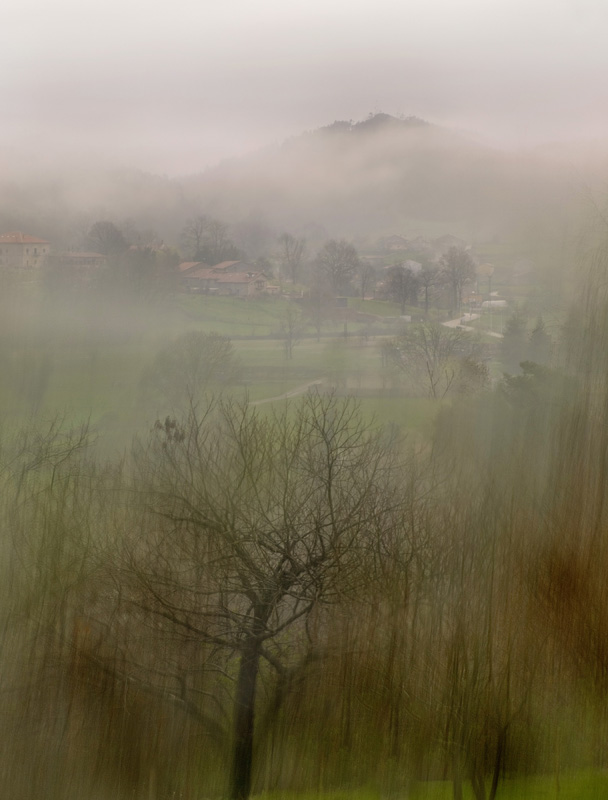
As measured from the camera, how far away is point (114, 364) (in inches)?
108

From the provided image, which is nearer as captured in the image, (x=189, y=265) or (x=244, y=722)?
(x=244, y=722)

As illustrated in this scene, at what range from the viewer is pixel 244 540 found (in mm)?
2664

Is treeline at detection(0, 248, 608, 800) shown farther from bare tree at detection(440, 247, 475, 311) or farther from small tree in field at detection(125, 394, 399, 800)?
bare tree at detection(440, 247, 475, 311)

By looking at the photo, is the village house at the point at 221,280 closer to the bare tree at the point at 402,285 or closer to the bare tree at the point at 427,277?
the bare tree at the point at 402,285

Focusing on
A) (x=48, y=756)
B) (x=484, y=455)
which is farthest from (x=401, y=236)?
Answer: (x=48, y=756)

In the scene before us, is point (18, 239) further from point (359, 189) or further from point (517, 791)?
point (517, 791)

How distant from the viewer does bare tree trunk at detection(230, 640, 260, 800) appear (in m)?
2.66

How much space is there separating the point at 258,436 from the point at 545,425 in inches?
49.4

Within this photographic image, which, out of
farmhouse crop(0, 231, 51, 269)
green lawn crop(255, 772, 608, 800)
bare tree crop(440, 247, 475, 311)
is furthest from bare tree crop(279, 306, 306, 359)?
green lawn crop(255, 772, 608, 800)

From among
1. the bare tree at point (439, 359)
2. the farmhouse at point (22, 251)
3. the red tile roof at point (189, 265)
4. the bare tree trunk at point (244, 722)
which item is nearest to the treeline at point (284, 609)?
the bare tree trunk at point (244, 722)

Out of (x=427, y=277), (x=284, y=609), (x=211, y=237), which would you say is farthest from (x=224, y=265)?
(x=284, y=609)

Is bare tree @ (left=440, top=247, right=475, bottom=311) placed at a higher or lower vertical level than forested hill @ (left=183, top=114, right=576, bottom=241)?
lower

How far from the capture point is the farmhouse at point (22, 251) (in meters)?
2.66

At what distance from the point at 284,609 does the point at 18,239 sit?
189 centimetres
